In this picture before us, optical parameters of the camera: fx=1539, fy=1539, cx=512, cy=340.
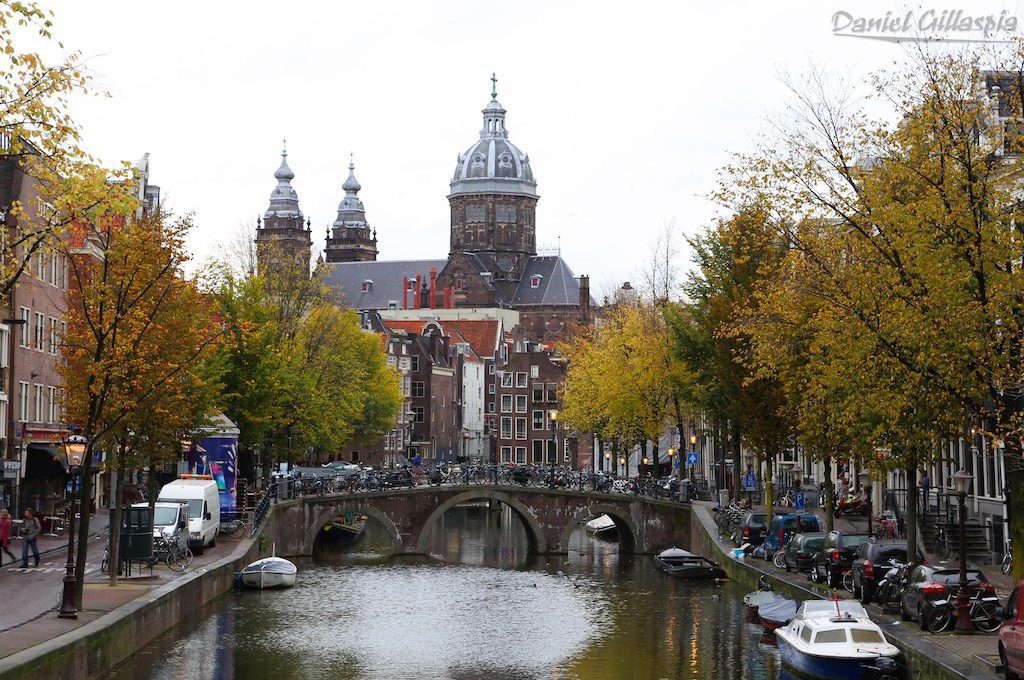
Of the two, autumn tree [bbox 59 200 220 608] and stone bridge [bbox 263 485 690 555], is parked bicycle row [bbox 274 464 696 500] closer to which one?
stone bridge [bbox 263 485 690 555]

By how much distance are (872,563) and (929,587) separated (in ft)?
19.1

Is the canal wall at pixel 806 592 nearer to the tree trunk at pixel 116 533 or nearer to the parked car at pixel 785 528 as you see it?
the parked car at pixel 785 528

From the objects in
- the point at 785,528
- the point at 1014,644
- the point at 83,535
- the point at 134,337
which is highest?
the point at 134,337

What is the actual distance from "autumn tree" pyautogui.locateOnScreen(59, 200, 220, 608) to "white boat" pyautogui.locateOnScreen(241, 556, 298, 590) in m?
9.61

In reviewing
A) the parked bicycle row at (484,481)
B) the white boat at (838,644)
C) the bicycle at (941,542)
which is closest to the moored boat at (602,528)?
the parked bicycle row at (484,481)

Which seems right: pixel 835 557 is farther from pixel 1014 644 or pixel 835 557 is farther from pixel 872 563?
pixel 1014 644

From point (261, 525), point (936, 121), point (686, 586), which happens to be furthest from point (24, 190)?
point (936, 121)

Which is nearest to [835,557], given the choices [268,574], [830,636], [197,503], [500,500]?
[830,636]

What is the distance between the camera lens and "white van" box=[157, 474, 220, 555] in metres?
48.9

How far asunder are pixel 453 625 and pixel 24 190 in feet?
73.9

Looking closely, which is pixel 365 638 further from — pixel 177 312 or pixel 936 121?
pixel 936 121

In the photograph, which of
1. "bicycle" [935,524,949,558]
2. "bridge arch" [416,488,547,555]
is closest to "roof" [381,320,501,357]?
"bridge arch" [416,488,547,555]

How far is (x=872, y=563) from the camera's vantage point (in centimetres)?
3775

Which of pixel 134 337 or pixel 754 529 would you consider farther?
pixel 754 529
